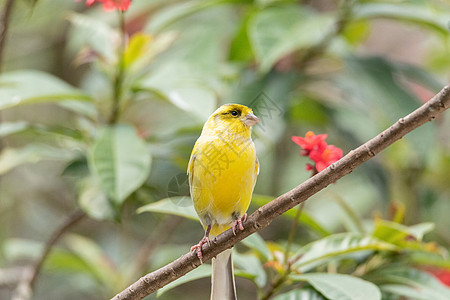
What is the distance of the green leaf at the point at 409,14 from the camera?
2500 millimetres

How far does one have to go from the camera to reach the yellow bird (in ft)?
5.24

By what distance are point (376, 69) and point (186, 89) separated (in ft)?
3.21

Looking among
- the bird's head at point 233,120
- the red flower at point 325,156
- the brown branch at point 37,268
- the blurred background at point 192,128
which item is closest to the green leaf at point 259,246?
the blurred background at point 192,128

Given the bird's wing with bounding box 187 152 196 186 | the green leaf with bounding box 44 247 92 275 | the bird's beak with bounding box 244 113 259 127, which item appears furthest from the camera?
the green leaf with bounding box 44 247 92 275

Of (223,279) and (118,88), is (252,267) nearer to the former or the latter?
(223,279)

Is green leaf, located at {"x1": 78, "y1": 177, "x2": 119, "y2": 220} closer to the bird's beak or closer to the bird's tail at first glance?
the bird's tail

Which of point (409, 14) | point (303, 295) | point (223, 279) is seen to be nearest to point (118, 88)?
point (223, 279)

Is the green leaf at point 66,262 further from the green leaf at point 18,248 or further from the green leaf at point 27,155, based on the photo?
the green leaf at point 27,155

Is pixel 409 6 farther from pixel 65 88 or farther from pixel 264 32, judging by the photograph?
pixel 65 88

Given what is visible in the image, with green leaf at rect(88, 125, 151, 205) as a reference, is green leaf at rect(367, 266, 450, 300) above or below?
above

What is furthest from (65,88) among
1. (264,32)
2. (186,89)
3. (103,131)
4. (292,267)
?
(292,267)

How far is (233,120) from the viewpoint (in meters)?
1.63

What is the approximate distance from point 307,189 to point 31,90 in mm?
1404

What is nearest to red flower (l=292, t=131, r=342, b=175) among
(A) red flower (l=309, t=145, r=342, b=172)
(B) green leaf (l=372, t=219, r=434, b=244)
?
(A) red flower (l=309, t=145, r=342, b=172)
